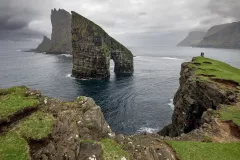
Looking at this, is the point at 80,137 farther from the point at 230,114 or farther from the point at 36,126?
the point at 230,114

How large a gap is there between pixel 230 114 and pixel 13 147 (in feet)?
83.4

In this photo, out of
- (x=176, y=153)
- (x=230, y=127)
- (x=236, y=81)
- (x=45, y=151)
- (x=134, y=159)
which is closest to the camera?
(x=45, y=151)

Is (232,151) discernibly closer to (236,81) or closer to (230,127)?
(230,127)

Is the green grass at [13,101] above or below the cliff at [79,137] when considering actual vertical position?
above

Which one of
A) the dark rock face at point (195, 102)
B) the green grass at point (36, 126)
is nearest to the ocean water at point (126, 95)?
the dark rock face at point (195, 102)

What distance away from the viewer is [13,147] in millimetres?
14289

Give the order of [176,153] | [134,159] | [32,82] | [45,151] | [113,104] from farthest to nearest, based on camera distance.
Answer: [32,82], [113,104], [176,153], [134,159], [45,151]

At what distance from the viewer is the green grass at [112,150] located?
1595 centimetres

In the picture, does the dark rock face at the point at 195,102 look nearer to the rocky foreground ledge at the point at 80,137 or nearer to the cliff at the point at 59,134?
the rocky foreground ledge at the point at 80,137

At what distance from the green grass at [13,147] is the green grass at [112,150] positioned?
5.62 m

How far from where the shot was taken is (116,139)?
1936 cm

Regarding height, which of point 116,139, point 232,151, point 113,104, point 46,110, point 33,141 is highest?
point 46,110

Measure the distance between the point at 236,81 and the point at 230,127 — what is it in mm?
15906

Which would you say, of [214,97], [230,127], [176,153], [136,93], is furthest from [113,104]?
[176,153]
